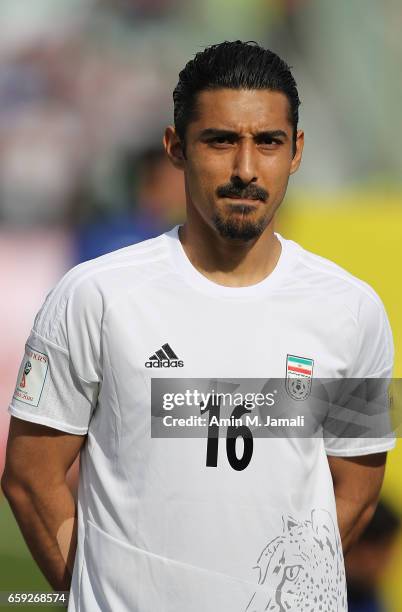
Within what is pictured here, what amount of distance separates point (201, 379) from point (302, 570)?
42 cm

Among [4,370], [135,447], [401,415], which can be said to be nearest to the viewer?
[135,447]

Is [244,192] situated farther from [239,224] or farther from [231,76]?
[231,76]

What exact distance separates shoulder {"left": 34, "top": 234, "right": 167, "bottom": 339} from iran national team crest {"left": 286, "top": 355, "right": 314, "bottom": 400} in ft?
1.05

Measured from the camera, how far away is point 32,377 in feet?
6.45

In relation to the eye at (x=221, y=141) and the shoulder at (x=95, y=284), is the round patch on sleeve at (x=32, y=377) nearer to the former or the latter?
the shoulder at (x=95, y=284)

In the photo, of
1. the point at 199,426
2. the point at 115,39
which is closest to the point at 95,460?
the point at 199,426

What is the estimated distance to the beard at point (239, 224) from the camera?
188 cm

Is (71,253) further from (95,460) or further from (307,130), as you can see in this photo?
(95,460)

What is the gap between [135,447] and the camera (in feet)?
6.13

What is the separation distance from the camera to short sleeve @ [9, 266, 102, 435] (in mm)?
1895

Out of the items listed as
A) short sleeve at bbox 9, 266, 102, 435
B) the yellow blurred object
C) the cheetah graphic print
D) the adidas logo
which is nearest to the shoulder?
short sleeve at bbox 9, 266, 102, 435

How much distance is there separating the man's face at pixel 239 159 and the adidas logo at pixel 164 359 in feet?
0.82

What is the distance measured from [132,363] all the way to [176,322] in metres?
0.12

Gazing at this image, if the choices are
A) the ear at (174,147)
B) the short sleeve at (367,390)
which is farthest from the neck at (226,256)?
the short sleeve at (367,390)
